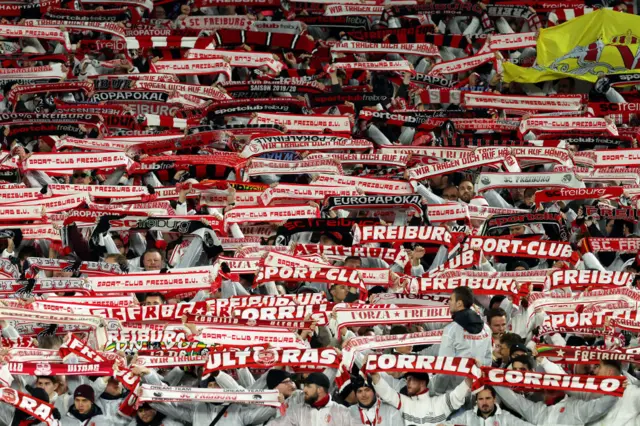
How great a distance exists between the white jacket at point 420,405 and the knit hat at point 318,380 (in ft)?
1.58

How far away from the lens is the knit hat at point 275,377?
1998cm

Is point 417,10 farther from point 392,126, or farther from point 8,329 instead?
point 8,329

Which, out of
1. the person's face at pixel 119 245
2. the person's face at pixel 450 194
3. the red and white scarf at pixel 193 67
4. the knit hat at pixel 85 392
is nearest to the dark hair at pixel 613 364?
the knit hat at pixel 85 392

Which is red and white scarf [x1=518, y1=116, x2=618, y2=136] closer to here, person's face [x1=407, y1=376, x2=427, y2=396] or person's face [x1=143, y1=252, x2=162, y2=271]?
person's face [x1=143, y1=252, x2=162, y2=271]

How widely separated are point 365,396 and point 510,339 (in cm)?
178

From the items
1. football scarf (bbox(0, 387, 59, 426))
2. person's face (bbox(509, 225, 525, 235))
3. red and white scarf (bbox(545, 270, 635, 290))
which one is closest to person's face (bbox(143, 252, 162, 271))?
football scarf (bbox(0, 387, 59, 426))

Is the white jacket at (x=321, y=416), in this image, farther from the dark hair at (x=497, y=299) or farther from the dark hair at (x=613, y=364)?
the dark hair at (x=497, y=299)

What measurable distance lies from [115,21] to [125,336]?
11.5 m

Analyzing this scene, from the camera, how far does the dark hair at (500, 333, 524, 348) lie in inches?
799

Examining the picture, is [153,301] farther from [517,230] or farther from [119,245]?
[517,230]

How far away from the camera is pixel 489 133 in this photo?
2817 centimetres

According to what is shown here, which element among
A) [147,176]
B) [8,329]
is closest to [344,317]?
[8,329]

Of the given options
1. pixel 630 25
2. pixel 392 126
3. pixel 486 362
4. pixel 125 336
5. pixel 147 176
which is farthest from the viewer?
pixel 630 25

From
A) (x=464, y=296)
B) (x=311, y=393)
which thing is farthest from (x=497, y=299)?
(x=311, y=393)
